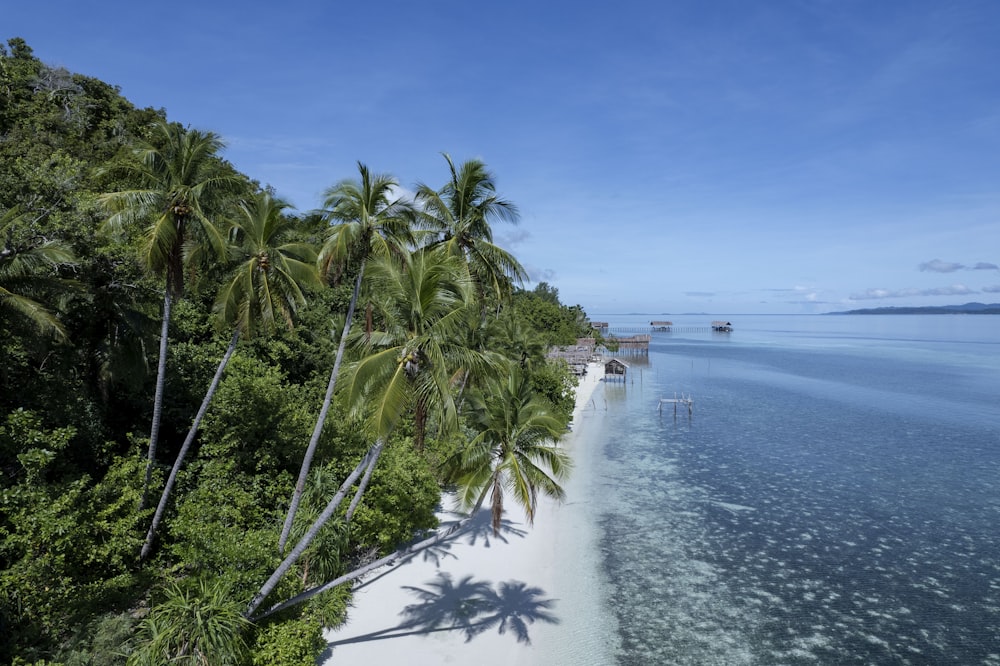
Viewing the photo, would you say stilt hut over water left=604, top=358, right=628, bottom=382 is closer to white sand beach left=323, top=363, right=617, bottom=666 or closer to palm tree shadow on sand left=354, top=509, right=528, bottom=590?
palm tree shadow on sand left=354, top=509, right=528, bottom=590

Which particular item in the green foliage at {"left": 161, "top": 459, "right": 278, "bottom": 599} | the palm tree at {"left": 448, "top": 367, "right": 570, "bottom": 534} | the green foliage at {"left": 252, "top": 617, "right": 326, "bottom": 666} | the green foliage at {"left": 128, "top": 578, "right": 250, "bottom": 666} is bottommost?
the green foliage at {"left": 252, "top": 617, "right": 326, "bottom": 666}

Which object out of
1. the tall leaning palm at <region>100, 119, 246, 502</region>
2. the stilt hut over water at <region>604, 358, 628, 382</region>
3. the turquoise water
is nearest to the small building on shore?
the stilt hut over water at <region>604, 358, 628, 382</region>

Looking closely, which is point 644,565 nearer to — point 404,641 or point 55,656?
point 404,641

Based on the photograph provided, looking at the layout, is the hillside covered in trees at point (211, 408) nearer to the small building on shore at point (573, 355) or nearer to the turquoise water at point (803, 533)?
the turquoise water at point (803, 533)

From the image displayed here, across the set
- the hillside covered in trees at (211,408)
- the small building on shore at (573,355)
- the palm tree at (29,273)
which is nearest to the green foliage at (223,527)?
the hillside covered in trees at (211,408)

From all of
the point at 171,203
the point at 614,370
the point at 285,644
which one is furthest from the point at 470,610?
the point at 614,370

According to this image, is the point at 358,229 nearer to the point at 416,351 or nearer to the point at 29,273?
the point at 416,351
